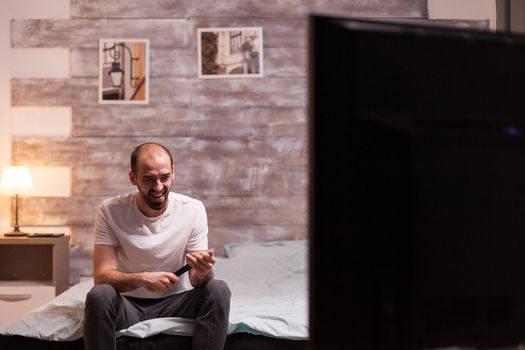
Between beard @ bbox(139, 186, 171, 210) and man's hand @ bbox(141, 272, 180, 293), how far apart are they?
0.96 ft

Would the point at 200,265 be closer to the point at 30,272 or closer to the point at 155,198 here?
the point at 155,198

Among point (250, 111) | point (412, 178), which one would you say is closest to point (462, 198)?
point (412, 178)

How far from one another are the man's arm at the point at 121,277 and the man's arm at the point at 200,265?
0.07m

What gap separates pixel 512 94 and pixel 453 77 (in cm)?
7

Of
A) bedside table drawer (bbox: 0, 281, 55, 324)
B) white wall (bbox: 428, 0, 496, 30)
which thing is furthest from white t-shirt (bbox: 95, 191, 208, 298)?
white wall (bbox: 428, 0, 496, 30)

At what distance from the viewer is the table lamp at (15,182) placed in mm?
3756

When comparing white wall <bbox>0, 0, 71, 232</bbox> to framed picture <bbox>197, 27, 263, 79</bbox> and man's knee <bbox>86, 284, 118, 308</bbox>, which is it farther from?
man's knee <bbox>86, 284, 118, 308</bbox>

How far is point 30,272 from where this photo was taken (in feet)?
13.1

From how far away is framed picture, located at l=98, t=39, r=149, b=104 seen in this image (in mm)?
4141

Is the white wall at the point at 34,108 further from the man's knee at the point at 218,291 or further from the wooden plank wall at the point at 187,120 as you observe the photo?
the man's knee at the point at 218,291

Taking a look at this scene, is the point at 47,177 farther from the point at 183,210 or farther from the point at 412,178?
the point at 412,178

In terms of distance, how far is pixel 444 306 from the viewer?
601mm

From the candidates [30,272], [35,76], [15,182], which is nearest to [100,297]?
[15,182]

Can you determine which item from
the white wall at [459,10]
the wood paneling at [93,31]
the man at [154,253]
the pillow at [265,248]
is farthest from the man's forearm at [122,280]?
the white wall at [459,10]
